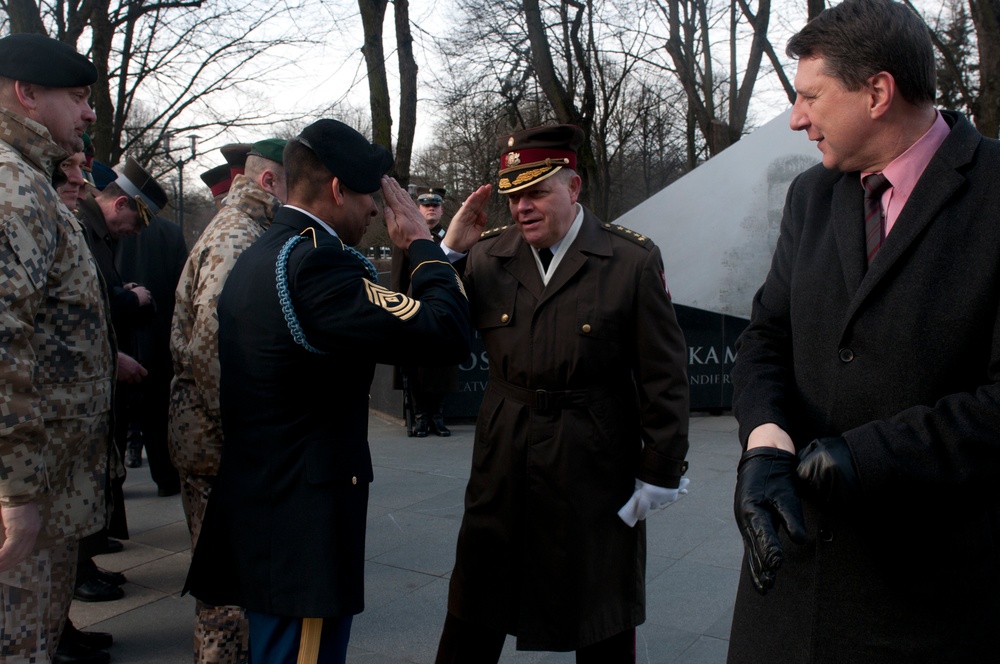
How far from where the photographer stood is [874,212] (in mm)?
1843

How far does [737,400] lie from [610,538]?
91 cm

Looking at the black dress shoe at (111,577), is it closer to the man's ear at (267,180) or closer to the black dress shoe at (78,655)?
the black dress shoe at (78,655)

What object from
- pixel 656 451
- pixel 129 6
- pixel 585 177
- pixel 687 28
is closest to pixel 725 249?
pixel 585 177

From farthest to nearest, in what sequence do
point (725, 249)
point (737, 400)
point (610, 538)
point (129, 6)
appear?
1. point (129, 6)
2. point (725, 249)
3. point (610, 538)
4. point (737, 400)

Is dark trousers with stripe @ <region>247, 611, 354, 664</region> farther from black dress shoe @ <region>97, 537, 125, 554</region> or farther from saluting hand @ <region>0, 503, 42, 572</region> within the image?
black dress shoe @ <region>97, 537, 125, 554</region>

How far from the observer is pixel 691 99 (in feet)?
65.6

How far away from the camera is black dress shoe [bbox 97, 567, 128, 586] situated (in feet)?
14.1

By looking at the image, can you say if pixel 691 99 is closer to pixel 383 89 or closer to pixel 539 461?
pixel 383 89

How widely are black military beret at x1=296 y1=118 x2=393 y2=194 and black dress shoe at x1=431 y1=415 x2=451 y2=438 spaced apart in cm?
576

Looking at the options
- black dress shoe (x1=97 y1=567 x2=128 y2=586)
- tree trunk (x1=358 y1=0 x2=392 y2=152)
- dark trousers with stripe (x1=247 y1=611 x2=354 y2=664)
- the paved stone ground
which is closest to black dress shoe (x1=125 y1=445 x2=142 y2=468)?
the paved stone ground

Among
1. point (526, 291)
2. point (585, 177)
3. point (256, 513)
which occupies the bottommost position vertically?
point (256, 513)

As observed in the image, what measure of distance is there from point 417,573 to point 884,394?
126 inches

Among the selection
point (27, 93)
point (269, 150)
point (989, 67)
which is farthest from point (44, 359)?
point (989, 67)

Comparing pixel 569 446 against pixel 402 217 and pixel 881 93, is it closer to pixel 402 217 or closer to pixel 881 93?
pixel 402 217
